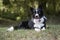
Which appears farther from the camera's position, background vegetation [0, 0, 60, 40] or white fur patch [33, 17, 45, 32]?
white fur patch [33, 17, 45, 32]

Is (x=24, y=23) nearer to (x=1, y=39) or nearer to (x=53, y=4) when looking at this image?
(x=1, y=39)

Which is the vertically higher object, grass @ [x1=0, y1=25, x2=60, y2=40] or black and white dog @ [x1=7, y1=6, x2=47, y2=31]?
black and white dog @ [x1=7, y1=6, x2=47, y2=31]

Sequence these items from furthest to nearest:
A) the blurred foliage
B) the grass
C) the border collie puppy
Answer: the blurred foliage → the border collie puppy → the grass

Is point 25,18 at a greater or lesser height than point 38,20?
lesser

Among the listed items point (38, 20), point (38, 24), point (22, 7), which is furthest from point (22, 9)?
point (38, 20)

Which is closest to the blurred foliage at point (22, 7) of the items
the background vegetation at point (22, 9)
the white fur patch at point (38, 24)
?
the background vegetation at point (22, 9)

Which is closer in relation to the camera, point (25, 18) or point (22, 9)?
point (22, 9)

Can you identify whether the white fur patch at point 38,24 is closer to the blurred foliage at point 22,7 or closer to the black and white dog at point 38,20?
the black and white dog at point 38,20

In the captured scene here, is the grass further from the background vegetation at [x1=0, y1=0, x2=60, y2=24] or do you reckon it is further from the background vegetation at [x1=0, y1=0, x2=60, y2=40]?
the background vegetation at [x1=0, y1=0, x2=60, y2=24]

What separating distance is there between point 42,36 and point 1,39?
1232mm

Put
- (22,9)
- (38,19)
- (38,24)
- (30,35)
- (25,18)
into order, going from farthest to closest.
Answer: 1. (25,18)
2. (22,9)
3. (38,24)
4. (38,19)
5. (30,35)

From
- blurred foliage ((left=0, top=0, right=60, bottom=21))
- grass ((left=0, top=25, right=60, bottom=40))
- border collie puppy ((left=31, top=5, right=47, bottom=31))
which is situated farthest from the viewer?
blurred foliage ((left=0, top=0, right=60, bottom=21))

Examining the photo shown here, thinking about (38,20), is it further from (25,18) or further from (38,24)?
(25,18)

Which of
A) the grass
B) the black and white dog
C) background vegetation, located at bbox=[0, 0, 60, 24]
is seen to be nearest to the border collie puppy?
the black and white dog
